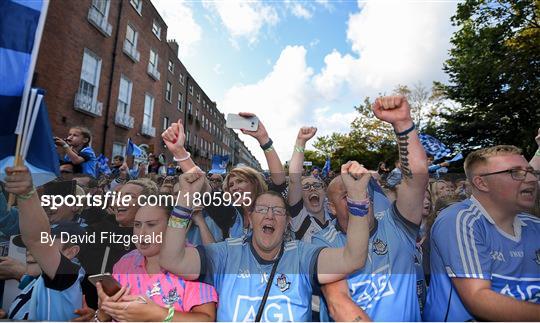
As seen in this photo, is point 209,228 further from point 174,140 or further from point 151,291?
point 174,140

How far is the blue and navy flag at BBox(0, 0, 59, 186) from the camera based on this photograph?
2.20m

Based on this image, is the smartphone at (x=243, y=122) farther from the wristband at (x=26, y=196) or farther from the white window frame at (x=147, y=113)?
the white window frame at (x=147, y=113)

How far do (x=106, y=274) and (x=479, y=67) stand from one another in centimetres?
1585

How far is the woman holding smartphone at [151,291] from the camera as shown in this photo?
1.94m

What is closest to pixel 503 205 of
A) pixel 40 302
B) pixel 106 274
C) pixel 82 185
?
pixel 106 274

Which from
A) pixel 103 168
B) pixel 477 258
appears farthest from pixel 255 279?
pixel 103 168

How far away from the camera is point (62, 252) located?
2.11m

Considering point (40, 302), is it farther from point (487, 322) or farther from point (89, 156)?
point (487, 322)

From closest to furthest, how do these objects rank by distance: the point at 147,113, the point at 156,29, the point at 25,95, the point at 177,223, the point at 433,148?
the point at 177,223 < the point at 25,95 < the point at 433,148 < the point at 147,113 < the point at 156,29

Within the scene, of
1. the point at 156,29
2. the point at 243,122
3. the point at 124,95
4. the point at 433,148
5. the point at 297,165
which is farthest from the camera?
the point at 156,29

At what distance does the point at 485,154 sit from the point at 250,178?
173 cm

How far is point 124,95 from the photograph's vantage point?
13219 mm

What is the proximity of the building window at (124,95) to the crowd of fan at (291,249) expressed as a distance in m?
12.2

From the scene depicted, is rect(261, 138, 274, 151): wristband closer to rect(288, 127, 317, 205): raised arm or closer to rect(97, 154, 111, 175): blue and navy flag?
rect(288, 127, 317, 205): raised arm
